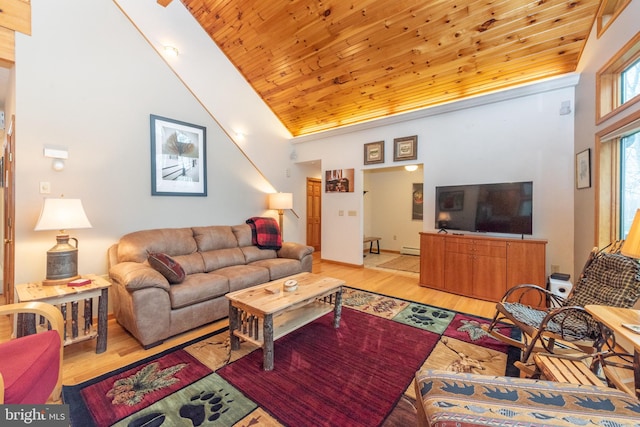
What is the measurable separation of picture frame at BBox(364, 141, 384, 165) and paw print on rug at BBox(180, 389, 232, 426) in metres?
3.91

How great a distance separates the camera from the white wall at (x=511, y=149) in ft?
10.3

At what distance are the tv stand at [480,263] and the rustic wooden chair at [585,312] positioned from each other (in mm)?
852

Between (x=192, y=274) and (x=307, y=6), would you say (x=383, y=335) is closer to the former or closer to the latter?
(x=192, y=274)

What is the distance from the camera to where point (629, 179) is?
2324 mm

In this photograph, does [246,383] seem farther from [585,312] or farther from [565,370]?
[585,312]

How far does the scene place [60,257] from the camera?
223 centimetres

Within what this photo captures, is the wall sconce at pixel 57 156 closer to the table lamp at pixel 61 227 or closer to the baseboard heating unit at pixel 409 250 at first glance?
the table lamp at pixel 61 227

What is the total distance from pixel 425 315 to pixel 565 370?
4.83 ft

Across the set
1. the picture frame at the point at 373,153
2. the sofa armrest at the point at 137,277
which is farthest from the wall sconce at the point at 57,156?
the picture frame at the point at 373,153

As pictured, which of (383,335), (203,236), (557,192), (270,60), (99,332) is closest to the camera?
(99,332)

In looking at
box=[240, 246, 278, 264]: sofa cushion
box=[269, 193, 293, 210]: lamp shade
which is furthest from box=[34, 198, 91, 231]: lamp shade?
box=[269, 193, 293, 210]: lamp shade

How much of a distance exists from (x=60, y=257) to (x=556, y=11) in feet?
16.9

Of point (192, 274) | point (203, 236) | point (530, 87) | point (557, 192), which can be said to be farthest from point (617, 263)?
point (203, 236)

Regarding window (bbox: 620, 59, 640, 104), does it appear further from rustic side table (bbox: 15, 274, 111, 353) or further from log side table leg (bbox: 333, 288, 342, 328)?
rustic side table (bbox: 15, 274, 111, 353)
